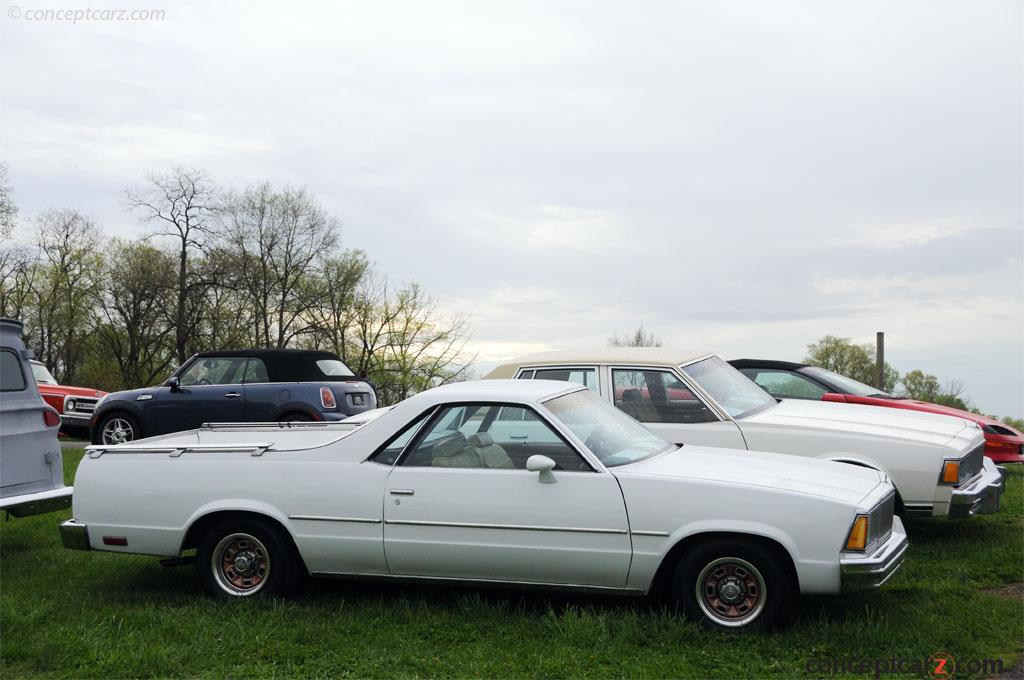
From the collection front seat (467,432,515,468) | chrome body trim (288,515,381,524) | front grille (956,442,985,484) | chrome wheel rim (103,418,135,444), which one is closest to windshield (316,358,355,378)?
chrome wheel rim (103,418,135,444)

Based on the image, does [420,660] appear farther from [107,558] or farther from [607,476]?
[107,558]

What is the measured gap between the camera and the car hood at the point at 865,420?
8172mm

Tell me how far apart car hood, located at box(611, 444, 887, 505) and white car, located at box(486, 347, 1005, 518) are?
4.25ft

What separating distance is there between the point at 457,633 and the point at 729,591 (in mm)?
1651

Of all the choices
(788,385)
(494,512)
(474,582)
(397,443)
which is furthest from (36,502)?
(788,385)

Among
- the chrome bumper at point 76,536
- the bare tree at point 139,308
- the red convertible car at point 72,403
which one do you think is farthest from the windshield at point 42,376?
the bare tree at point 139,308

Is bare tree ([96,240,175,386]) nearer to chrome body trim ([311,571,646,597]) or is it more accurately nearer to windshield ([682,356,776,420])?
windshield ([682,356,776,420])

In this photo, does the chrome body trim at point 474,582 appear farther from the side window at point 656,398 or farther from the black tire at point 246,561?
the side window at point 656,398

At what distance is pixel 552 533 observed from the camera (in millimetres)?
5879

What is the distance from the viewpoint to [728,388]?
890cm

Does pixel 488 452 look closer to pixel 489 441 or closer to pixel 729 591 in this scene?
pixel 489 441

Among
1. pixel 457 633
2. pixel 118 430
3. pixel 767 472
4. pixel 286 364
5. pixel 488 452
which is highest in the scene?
Answer: pixel 286 364

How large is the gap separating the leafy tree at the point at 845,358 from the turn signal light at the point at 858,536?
4666 centimetres

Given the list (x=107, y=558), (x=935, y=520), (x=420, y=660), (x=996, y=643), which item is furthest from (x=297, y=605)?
(x=935, y=520)
